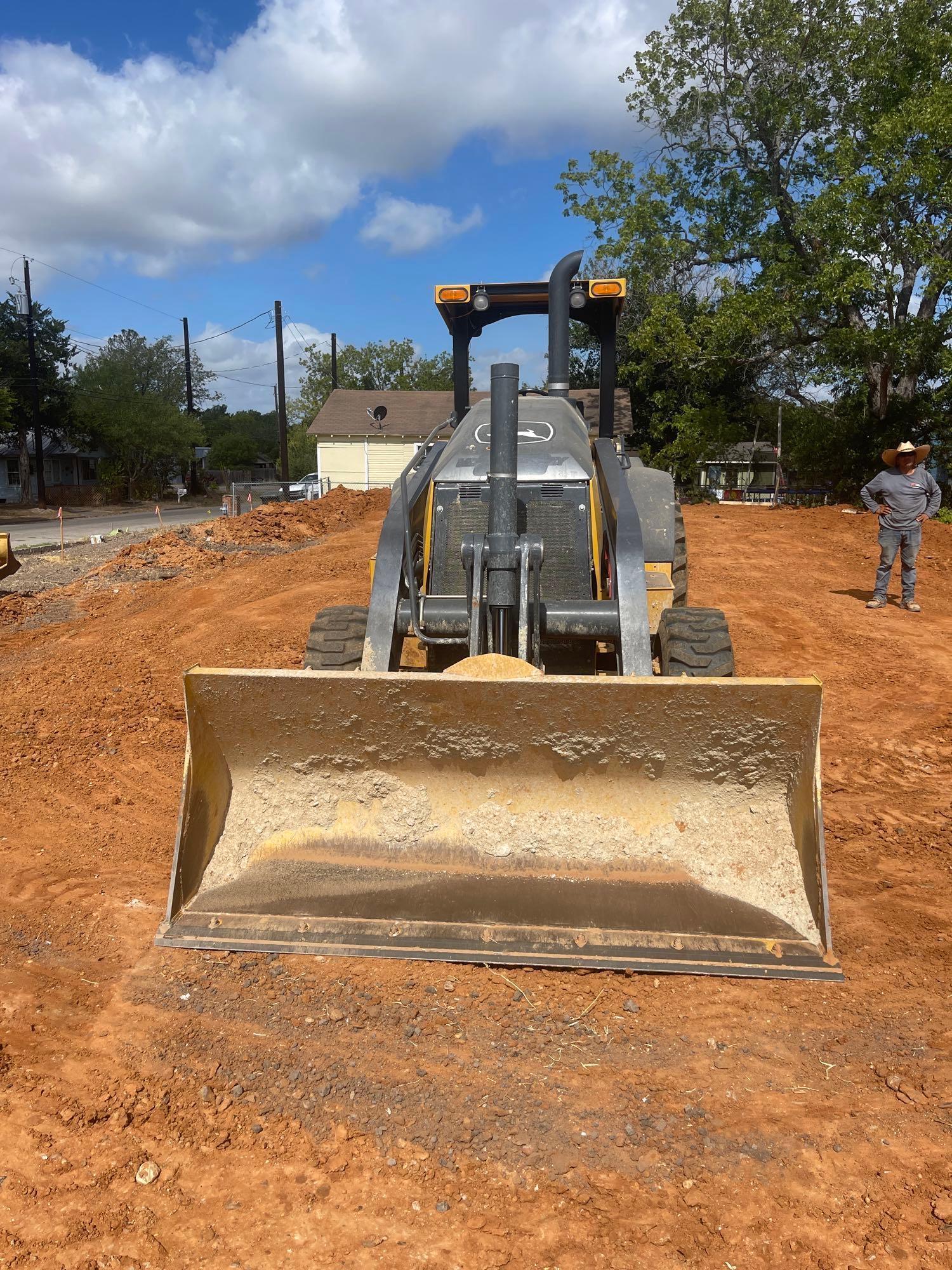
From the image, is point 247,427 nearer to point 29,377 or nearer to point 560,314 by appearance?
point 29,377

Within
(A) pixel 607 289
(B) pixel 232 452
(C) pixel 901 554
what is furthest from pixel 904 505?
(B) pixel 232 452

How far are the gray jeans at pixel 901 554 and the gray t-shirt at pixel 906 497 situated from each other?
8 cm

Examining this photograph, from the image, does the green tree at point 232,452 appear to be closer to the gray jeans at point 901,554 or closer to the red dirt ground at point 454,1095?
the gray jeans at point 901,554

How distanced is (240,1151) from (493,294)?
522 centimetres

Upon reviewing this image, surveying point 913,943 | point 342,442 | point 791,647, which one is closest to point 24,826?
point 913,943

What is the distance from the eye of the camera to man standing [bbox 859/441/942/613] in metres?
9.16

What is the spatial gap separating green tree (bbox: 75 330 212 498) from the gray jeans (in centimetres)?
4166

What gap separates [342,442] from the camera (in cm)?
3781

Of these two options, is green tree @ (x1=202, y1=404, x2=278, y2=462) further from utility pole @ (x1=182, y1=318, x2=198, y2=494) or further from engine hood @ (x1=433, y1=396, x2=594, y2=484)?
engine hood @ (x1=433, y1=396, x2=594, y2=484)

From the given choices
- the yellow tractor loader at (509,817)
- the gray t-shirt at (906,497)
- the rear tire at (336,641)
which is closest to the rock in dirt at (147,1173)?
the yellow tractor loader at (509,817)

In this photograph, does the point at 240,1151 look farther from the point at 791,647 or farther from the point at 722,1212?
the point at 791,647

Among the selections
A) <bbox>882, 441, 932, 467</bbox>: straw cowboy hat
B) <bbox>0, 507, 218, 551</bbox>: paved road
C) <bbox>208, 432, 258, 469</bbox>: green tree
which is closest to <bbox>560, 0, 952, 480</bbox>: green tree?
<bbox>882, 441, 932, 467</bbox>: straw cowboy hat

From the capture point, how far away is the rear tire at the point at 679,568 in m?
5.86

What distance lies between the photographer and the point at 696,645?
14.1 feet
